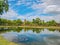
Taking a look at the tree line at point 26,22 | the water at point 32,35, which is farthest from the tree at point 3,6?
the water at point 32,35

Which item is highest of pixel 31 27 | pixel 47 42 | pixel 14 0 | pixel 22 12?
pixel 14 0

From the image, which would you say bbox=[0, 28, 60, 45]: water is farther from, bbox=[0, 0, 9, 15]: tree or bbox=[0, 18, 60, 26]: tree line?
bbox=[0, 0, 9, 15]: tree

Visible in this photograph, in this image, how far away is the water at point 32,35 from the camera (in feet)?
11.5

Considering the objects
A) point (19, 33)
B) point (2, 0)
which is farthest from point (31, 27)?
Answer: point (2, 0)

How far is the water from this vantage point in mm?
3506

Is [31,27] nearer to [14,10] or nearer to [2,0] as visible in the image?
[14,10]

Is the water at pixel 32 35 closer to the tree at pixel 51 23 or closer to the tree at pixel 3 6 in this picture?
the tree at pixel 51 23

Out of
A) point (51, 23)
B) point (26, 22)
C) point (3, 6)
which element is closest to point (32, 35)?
point (26, 22)

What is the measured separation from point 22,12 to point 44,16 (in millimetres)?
418

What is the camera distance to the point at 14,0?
140 inches

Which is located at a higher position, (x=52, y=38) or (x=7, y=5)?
(x=7, y=5)

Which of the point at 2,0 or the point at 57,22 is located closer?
the point at 57,22

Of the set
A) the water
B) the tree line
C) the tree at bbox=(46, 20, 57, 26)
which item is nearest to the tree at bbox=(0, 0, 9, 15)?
the tree line

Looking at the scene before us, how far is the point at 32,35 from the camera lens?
355 centimetres
